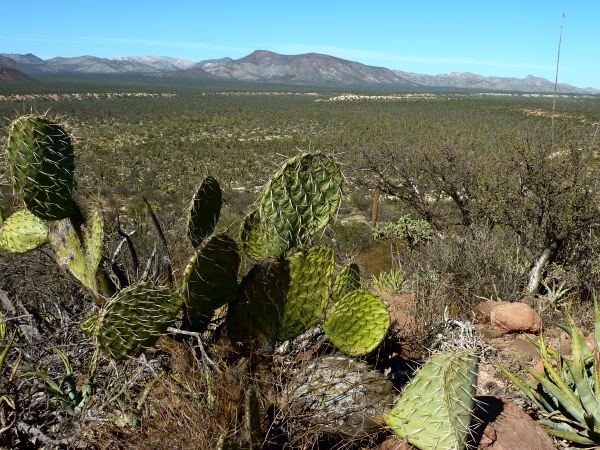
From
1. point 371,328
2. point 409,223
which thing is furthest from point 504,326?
point 409,223

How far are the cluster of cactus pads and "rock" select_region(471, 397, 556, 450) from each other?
0.94 ft

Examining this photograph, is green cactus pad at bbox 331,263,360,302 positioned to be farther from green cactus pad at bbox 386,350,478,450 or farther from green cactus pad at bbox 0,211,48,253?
green cactus pad at bbox 0,211,48,253

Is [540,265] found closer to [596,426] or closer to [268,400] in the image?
[596,426]

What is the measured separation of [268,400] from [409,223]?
10.2 metres

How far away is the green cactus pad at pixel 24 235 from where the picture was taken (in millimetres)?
2725

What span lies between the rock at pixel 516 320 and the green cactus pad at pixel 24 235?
3.82 metres

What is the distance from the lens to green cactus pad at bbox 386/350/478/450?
224 cm

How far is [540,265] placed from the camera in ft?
22.7

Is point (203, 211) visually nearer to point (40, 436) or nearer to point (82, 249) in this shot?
point (82, 249)

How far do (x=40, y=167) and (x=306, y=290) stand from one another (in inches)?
55.9

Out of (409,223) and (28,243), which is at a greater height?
(28,243)

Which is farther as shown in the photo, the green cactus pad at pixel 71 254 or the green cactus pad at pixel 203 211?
the green cactus pad at pixel 71 254

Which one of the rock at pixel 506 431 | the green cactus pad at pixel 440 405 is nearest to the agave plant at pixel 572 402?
the rock at pixel 506 431

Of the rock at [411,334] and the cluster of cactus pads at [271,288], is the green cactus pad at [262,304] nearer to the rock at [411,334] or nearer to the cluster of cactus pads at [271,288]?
the cluster of cactus pads at [271,288]
